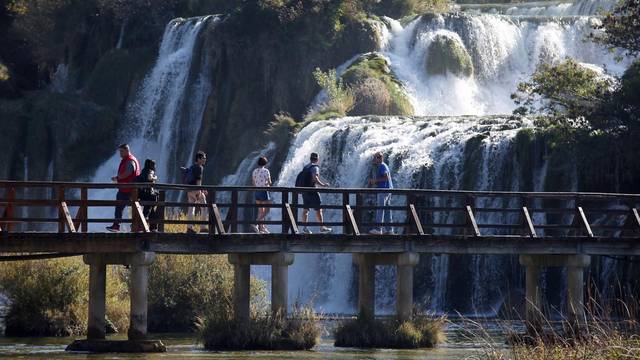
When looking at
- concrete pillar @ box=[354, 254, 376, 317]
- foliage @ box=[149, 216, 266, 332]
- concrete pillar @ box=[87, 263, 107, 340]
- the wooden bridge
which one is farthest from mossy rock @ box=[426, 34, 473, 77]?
concrete pillar @ box=[87, 263, 107, 340]

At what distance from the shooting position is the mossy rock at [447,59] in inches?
2844

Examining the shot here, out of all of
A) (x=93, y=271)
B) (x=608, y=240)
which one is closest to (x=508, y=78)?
(x=608, y=240)

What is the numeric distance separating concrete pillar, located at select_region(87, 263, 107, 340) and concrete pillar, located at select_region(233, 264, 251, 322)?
110 inches

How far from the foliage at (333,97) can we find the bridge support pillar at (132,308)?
94.6ft

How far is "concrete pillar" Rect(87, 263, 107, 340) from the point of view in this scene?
34.7m

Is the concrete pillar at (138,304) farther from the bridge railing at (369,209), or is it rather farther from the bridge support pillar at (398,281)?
the bridge support pillar at (398,281)

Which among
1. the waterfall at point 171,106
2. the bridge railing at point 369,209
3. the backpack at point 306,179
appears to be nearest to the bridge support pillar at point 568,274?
the bridge railing at point 369,209

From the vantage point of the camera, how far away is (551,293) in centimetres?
5025

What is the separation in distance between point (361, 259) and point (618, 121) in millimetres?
15932

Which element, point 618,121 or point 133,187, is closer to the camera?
point 133,187

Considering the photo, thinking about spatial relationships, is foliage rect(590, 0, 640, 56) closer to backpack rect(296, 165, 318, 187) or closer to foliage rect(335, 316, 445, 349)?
backpack rect(296, 165, 318, 187)

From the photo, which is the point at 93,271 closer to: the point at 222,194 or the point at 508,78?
the point at 222,194

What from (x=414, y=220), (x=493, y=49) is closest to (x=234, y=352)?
(x=414, y=220)

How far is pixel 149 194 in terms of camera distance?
116 feet
